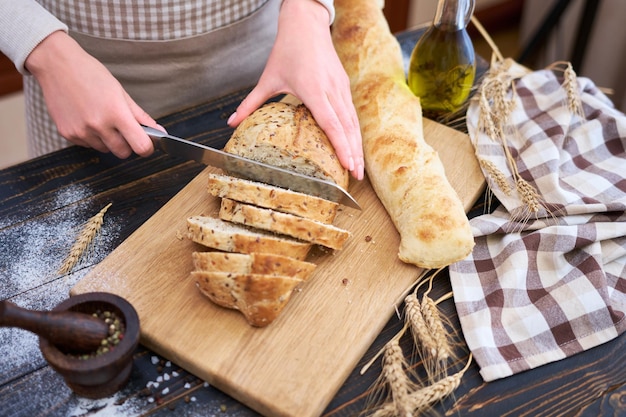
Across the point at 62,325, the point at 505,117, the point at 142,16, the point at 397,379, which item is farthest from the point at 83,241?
the point at 505,117

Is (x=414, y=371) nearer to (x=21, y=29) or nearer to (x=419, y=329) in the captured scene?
(x=419, y=329)

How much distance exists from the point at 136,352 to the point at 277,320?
418 mm

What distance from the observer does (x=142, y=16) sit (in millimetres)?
2215

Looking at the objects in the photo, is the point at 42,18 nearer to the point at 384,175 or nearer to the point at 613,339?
the point at 384,175

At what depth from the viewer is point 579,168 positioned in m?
2.22

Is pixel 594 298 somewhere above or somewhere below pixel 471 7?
below

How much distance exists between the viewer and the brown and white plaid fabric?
7.13 feet

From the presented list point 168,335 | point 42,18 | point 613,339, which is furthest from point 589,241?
point 42,18

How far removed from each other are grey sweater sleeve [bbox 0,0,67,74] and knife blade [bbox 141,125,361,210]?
44 centimetres

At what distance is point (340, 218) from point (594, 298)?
84 cm

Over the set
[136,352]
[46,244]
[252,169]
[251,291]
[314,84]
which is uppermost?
[314,84]

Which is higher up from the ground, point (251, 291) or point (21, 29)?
point (21, 29)

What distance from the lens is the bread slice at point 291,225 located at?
69.3 inches

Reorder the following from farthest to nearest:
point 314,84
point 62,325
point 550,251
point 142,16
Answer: point 142,16 → point 314,84 → point 550,251 → point 62,325
